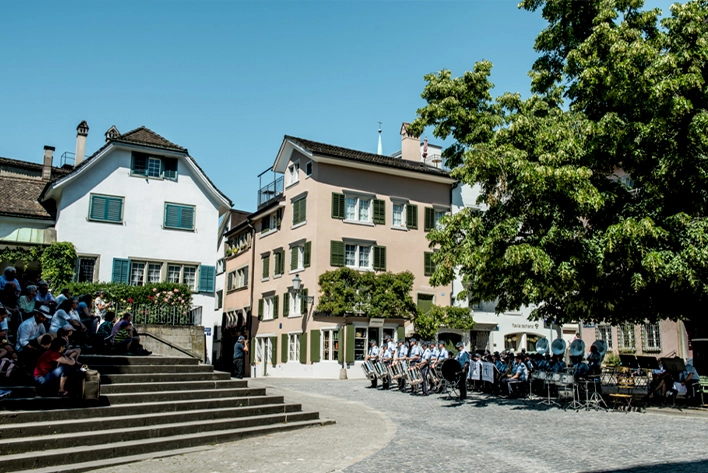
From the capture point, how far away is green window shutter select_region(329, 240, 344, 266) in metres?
33.7

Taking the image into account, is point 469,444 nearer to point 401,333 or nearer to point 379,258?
point 401,333

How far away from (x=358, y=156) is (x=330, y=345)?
34.3 ft

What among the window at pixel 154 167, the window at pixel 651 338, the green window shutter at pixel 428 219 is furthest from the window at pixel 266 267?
the window at pixel 651 338

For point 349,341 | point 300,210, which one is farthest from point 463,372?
point 300,210

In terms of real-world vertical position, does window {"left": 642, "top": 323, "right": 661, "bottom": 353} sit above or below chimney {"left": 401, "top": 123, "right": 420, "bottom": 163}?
below

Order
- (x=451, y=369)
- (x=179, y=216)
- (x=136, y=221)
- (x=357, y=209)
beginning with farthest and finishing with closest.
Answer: (x=357, y=209) < (x=179, y=216) < (x=136, y=221) < (x=451, y=369)

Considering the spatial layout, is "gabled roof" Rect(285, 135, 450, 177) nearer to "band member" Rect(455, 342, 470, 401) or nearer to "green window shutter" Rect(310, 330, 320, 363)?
"green window shutter" Rect(310, 330, 320, 363)

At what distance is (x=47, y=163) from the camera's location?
34.9m

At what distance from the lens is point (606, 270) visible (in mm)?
16875

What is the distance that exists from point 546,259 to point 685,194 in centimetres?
412

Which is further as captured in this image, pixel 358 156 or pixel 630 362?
pixel 358 156

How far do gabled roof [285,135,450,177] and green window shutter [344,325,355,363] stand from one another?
8736mm

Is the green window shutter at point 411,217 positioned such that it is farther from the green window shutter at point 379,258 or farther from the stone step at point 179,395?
the stone step at point 179,395

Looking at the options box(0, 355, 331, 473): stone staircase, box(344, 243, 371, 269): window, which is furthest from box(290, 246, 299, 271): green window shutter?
box(0, 355, 331, 473): stone staircase
